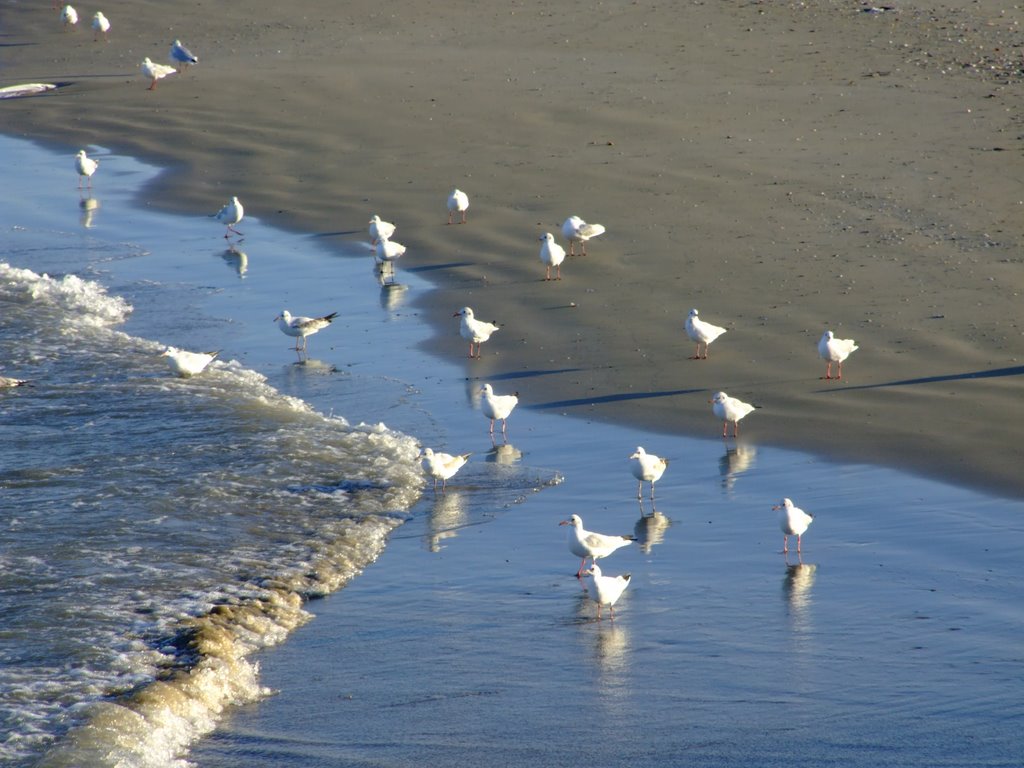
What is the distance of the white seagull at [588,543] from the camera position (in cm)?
905

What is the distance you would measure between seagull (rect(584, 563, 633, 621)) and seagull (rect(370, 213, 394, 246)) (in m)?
8.83

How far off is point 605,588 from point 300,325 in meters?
6.47

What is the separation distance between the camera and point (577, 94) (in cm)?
2272

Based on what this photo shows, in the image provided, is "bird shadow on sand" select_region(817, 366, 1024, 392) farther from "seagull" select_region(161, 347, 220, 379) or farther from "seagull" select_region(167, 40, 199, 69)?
"seagull" select_region(167, 40, 199, 69)

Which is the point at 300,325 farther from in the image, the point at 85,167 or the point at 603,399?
the point at 85,167

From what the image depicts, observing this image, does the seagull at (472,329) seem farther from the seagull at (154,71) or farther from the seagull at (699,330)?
the seagull at (154,71)

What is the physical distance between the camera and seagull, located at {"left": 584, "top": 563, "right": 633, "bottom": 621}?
27.6 feet

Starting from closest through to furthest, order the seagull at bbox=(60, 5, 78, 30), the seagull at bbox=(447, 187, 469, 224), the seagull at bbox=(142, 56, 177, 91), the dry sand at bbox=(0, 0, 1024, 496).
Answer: the dry sand at bbox=(0, 0, 1024, 496) < the seagull at bbox=(447, 187, 469, 224) < the seagull at bbox=(142, 56, 177, 91) < the seagull at bbox=(60, 5, 78, 30)

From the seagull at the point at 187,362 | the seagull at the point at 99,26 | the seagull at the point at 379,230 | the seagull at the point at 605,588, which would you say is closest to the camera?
the seagull at the point at 605,588

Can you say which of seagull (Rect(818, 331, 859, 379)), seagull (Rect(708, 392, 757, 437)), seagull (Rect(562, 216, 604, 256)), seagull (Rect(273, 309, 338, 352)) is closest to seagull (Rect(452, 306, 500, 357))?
seagull (Rect(273, 309, 338, 352))

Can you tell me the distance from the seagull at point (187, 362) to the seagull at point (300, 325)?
0.83m

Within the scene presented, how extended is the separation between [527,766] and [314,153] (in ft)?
51.2

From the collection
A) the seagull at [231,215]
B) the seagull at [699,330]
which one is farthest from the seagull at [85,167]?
the seagull at [699,330]

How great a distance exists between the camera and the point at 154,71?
1022 inches
